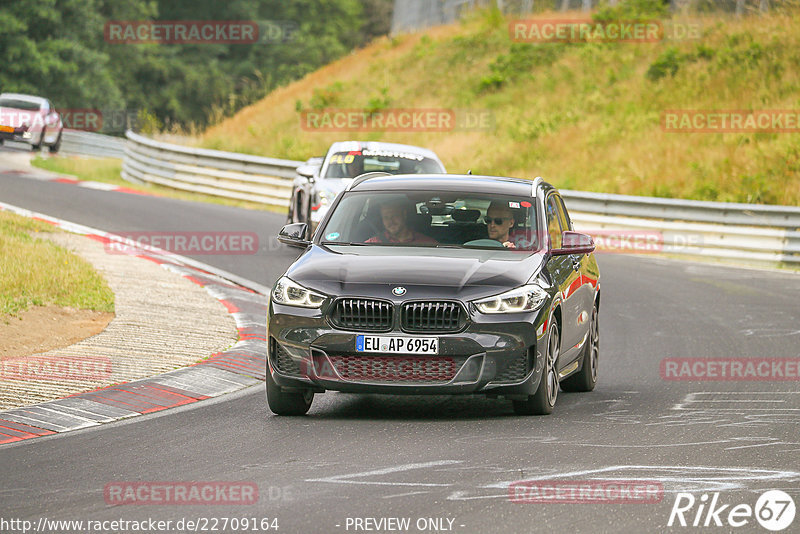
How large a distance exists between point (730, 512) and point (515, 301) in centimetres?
270

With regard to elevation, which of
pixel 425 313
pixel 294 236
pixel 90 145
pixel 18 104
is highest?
pixel 18 104

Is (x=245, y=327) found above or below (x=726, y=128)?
below

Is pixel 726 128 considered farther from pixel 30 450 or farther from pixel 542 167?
pixel 30 450

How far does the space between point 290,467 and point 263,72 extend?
68.4 meters

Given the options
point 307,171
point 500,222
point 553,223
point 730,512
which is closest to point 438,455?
point 730,512

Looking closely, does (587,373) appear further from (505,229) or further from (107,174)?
(107,174)

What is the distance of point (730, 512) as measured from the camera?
20.6ft

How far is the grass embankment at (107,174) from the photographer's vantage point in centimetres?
2961

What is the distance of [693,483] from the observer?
272 inches

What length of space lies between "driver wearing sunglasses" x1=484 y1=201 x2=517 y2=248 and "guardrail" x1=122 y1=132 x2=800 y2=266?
13.4 meters

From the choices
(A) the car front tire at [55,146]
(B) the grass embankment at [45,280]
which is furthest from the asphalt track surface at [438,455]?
(A) the car front tire at [55,146]

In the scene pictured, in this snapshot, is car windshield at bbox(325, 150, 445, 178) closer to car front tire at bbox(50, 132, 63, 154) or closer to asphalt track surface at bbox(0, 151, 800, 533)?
asphalt track surface at bbox(0, 151, 800, 533)

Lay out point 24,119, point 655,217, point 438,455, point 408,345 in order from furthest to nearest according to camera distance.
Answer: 1. point 24,119
2. point 655,217
3. point 408,345
4. point 438,455

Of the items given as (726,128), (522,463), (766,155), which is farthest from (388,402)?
(726,128)
